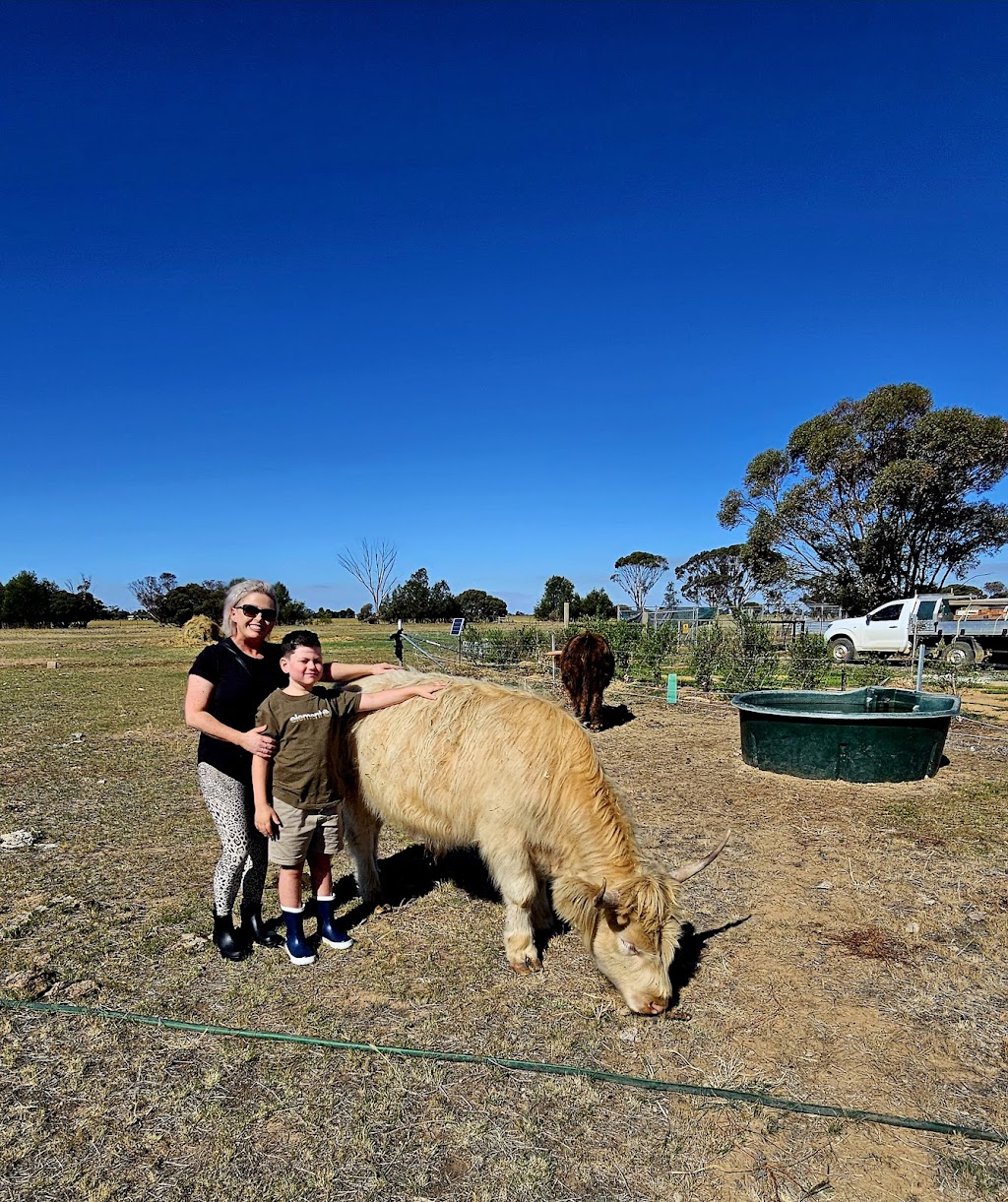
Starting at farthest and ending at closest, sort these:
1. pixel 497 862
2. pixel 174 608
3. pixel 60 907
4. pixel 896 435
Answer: pixel 174 608 → pixel 896 435 → pixel 60 907 → pixel 497 862

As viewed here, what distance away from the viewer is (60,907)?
4723mm

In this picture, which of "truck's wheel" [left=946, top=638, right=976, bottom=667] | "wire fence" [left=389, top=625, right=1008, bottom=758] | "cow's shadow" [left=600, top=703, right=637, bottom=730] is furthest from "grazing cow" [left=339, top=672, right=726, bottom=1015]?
"truck's wheel" [left=946, top=638, right=976, bottom=667]

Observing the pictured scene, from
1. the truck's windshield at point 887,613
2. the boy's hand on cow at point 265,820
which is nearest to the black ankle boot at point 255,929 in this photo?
the boy's hand on cow at point 265,820

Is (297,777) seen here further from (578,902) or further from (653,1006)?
(653,1006)

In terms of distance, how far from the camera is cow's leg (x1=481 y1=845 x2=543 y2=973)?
393cm

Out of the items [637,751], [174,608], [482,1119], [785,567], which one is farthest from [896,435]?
[174,608]

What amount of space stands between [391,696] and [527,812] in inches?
41.3

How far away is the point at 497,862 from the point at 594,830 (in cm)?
60

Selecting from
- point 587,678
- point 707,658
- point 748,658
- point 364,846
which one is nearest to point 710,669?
point 707,658

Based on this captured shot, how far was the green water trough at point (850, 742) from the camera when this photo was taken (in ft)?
24.5

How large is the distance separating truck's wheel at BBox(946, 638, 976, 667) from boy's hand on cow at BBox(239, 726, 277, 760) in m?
18.1

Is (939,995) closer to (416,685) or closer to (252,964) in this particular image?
(416,685)

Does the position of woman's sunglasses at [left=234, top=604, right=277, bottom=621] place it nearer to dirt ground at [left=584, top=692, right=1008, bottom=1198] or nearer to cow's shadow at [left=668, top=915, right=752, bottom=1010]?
cow's shadow at [left=668, top=915, right=752, bottom=1010]

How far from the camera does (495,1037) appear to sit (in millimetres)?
3363
